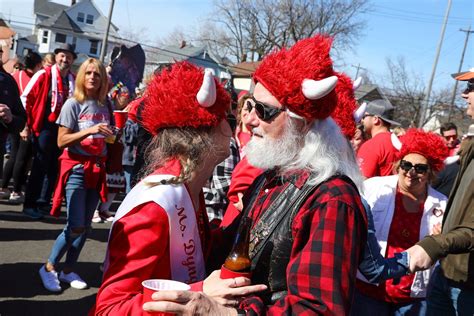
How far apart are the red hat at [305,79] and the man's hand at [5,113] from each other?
292 cm

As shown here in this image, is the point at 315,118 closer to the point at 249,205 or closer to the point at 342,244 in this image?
the point at 249,205

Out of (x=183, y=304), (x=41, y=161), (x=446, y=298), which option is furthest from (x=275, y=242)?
(x=41, y=161)

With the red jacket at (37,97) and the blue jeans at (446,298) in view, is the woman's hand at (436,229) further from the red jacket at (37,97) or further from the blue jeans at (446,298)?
the red jacket at (37,97)

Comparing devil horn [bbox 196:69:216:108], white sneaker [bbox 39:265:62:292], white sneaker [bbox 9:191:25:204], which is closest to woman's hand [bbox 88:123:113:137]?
white sneaker [bbox 39:265:62:292]

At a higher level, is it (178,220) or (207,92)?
(207,92)

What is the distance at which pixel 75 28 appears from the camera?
59.8m

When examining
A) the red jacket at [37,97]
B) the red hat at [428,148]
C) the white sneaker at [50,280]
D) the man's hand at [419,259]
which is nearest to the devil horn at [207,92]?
the man's hand at [419,259]

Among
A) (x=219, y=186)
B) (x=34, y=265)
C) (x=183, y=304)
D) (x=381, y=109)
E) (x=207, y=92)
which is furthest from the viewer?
(x=381, y=109)

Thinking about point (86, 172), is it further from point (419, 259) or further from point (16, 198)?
point (16, 198)

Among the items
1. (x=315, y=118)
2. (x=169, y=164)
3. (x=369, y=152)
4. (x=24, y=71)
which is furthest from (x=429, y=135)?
(x=24, y=71)

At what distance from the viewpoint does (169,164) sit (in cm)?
209

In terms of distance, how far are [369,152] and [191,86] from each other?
3.01m

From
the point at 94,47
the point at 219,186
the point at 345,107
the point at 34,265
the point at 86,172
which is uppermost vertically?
the point at 94,47

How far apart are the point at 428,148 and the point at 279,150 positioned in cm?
203
